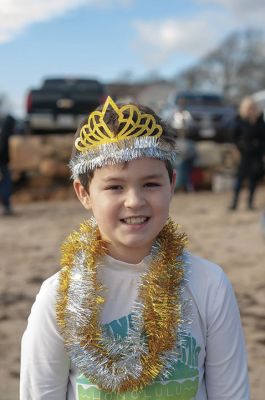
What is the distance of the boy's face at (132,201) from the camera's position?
1585mm

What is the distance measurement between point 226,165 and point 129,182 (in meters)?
11.8

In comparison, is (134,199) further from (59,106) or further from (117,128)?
(59,106)

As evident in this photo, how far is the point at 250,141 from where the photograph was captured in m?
9.07

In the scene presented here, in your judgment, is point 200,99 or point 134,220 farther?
point 200,99

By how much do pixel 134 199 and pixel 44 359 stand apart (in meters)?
0.48

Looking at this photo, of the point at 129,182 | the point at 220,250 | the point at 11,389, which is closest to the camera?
the point at 129,182

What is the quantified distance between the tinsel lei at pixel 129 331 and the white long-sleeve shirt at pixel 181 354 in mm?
25

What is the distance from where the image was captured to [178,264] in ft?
5.50

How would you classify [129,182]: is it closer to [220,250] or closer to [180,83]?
[220,250]

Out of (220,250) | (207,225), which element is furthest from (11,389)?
(207,225)

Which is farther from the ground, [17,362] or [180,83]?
[180,83]

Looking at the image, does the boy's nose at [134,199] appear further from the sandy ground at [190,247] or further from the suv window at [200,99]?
the suv window at [200,99]

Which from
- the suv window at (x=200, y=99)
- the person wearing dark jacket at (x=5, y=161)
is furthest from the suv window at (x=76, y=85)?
the person wearing dark jacket at (x=5, y=161)

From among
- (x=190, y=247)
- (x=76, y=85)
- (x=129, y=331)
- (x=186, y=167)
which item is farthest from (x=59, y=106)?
(x=129, y=331)
